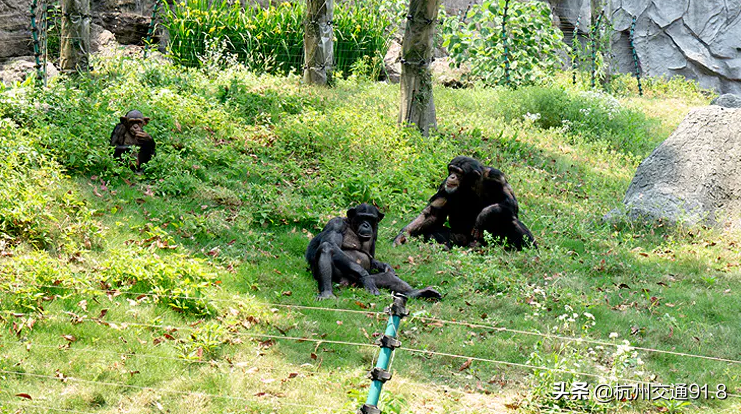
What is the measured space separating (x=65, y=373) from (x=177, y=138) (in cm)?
567

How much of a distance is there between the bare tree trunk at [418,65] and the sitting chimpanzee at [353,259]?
15.1 feet

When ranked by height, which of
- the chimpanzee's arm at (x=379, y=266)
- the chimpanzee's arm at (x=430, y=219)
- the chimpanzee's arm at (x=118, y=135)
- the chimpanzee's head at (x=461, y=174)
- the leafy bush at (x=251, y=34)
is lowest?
the chimpanzee's arm at (x=379, y=266)

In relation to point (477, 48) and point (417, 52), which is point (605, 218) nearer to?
point (417, 52)

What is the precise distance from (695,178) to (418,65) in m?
4.37

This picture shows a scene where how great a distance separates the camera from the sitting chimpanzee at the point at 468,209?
8.21 metres

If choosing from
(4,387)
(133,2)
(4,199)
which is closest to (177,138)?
(4,199)

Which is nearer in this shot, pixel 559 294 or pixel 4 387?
pixel 4 387

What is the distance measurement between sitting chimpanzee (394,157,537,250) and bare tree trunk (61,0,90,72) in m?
6.64

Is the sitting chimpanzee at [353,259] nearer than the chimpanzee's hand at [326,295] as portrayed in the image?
No

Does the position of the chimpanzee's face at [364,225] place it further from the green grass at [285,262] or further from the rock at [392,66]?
the rock at [392,66]

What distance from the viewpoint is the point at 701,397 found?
5.00 m

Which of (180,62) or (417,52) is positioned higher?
(417,52)

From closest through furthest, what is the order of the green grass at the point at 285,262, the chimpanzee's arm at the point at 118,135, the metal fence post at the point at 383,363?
1. the metal fence post at the point at 383,363
2. the green grass at the point at 285,262
3. the chimpanzee's arm at the point at 118,135

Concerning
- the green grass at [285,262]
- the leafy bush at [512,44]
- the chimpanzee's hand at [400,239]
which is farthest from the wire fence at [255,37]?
the chimpanzee's hand at [400,239]
